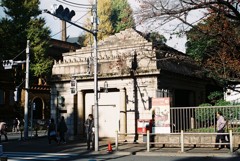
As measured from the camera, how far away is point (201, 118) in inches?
798

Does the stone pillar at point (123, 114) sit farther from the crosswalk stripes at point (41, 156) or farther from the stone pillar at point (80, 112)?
the crosswalk stripes at point (41, 156)

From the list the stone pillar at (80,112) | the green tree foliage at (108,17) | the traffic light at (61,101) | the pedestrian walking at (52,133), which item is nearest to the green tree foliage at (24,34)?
the green tree foliage at (108,17)

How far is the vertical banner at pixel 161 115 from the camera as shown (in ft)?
66.0

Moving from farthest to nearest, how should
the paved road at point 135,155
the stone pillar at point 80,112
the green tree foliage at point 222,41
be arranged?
the stone pillar at point 80,112 → the green tree foliage at point 222,41 → the paved road at point 135,155

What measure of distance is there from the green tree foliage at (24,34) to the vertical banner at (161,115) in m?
23.8

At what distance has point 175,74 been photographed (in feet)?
80.6

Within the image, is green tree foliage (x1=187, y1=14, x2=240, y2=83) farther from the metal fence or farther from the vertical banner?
the vertical banner

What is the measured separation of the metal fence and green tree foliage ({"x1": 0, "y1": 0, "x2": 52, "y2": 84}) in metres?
23.8

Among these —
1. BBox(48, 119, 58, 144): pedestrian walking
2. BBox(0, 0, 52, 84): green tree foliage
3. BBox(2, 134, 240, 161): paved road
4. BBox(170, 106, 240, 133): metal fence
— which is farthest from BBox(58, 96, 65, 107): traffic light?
BBox(0, 0, 52, 84): green tree foliage

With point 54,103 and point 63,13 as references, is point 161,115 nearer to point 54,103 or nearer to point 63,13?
point 63,13

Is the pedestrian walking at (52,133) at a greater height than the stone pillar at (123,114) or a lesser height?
lesser

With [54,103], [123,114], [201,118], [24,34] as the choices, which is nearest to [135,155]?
[201,118]

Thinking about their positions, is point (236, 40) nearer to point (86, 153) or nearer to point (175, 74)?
point (175, 74)

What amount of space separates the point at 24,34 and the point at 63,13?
26460 mm
